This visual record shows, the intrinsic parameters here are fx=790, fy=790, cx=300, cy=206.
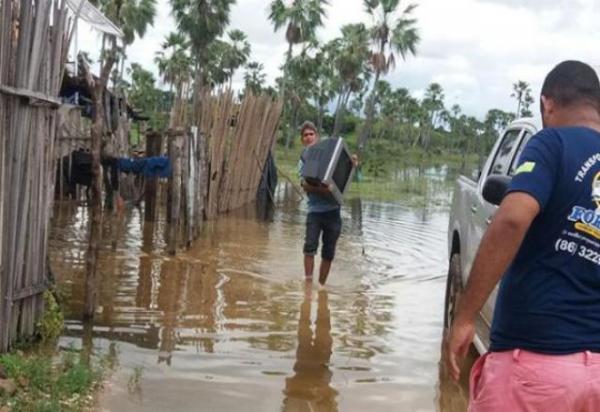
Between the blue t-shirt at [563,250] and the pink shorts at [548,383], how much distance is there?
0.04 metres

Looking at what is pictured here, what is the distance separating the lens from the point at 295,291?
8680mm

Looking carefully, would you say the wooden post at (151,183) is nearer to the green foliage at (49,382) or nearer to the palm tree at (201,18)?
the green foliage at (49,382)

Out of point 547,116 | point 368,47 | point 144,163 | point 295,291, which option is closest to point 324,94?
point 368,47

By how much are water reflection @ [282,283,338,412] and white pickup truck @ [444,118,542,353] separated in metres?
1.08

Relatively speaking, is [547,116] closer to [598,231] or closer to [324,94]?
[598,231]

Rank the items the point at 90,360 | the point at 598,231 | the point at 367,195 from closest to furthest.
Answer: the point at 598,231 → the point at 90,360 → the point at 367,195

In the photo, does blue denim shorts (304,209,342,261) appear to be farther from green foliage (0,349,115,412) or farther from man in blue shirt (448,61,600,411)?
man in blue shirt (448,61,600,411)

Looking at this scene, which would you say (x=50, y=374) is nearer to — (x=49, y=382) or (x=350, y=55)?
(x=49, y=382)

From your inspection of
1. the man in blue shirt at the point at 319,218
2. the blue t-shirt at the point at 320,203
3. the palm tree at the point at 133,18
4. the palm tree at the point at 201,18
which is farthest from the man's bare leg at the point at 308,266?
the palm tree at the point at 201,18

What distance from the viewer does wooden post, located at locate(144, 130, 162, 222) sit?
45.1ft

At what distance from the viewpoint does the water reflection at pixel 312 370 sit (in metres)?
5.05

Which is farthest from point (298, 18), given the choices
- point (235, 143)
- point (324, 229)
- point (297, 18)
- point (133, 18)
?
point (324, 229)

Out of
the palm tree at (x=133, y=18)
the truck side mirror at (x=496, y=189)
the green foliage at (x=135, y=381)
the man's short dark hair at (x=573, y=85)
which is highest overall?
the palm tree at (x=133, y=18)

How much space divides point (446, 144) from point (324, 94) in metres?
41.1
